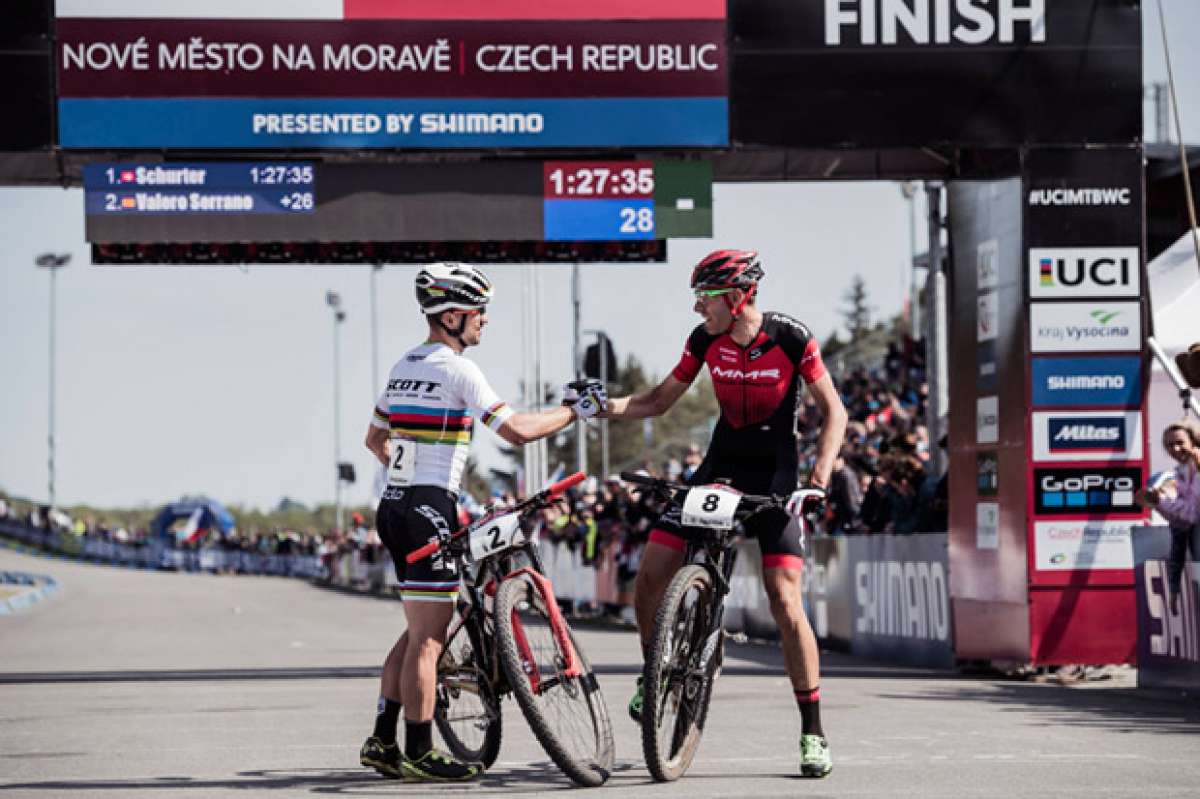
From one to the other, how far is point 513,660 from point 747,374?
159 centimetres

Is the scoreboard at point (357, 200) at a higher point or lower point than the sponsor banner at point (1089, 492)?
higher

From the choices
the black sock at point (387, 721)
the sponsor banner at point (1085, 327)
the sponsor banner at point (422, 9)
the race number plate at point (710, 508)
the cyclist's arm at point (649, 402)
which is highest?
the sponsor banner at point (422, 9)

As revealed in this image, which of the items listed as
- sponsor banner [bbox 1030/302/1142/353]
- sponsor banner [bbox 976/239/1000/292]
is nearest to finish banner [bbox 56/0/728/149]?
sponsor banner [bbox 976/239/1000/292]

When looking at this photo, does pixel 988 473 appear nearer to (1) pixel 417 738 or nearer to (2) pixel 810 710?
(2) pixel 810 710

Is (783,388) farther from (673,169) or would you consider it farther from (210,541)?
(210,541)

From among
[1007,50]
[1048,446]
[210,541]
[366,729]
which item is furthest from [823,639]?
[210,541]

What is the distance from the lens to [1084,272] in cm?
1652

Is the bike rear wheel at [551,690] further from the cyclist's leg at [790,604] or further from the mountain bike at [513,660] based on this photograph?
the cyclist's leg at [790,604]

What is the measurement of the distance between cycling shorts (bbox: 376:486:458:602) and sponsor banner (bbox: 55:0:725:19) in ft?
30.2

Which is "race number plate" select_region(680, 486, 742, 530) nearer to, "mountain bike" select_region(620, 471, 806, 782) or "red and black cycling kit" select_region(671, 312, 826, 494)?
"mountain bike" select_region(620, 471, 806, 782)

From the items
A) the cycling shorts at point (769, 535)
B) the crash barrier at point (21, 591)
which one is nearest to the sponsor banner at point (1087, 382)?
the cycling shorts at point (769, 535)

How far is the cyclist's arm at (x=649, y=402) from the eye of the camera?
8656mm

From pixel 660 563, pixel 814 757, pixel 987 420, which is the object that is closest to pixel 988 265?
pixel 987 420

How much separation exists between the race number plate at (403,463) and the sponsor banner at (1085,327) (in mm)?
8936
